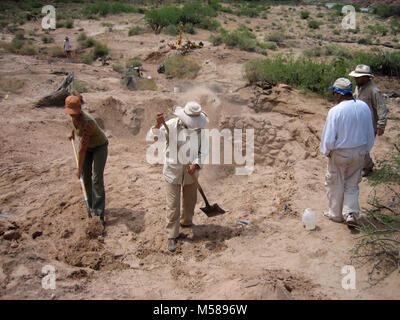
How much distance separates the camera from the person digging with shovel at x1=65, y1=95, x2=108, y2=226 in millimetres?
4133

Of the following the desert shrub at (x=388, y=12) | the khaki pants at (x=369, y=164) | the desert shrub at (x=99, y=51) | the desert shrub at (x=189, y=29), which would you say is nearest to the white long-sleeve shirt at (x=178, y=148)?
the khaki pants at (x=369, y=164)

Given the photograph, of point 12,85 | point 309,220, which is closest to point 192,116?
point 309,220

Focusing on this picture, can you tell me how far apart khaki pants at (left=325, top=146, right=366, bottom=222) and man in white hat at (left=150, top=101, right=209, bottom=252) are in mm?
1544

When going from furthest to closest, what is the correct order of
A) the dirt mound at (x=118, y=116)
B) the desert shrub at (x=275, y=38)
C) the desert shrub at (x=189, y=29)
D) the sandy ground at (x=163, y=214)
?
the desert shrub at (x=189, y=29) → the desert shrub at (x=275, y=38) → the dirt mound at (x=118, y=116) → the sandy ground at (x=163, y=214)

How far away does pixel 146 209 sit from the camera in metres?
5.23

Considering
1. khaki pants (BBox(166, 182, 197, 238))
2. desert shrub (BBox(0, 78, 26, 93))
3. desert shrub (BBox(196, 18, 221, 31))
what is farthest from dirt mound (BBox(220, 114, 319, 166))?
desert shrub (BBox(196, 18, 221, 31))

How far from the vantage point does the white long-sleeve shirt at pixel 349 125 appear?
4.02 metres

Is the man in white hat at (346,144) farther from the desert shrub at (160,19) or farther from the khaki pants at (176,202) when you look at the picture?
the desert shrub at (160,19)

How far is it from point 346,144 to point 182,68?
9.35 m

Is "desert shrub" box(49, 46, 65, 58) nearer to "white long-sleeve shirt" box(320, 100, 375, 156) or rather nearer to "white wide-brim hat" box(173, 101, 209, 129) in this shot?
"white wide-brim hat" box(173, 101, 209, 129)

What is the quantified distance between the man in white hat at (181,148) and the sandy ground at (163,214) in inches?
24.9

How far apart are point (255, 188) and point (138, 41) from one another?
1599 cm

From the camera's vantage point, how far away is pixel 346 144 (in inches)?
160

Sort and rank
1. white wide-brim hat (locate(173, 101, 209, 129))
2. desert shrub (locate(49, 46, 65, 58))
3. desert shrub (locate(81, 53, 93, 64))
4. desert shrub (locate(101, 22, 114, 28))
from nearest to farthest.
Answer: white wide-brim hat (locate(173, 101, 209, 129))
desert shrub (locate(81, 53, 93, 64))
desert shrub (locate(49, 46, 65, 58))
desert shrub (locate(101, 22, 114, 28))
